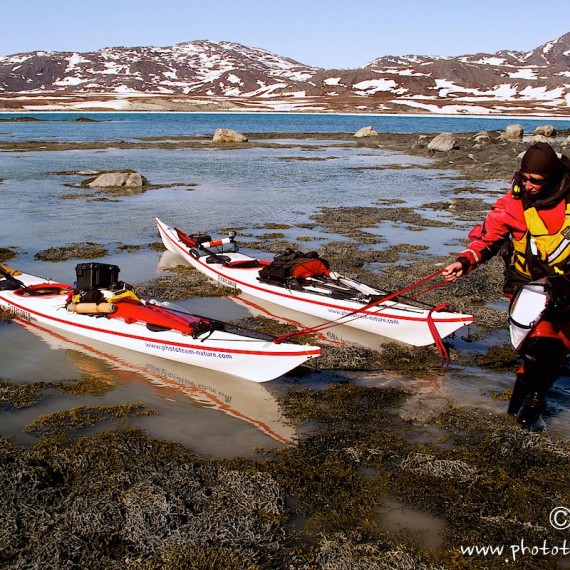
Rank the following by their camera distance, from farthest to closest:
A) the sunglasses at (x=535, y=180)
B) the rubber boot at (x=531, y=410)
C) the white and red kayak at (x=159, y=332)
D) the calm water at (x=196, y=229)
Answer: the white and red kayak at (x=159, y=332) < the calm water at (x=196, y=229) < the rubber boot at (x=531, y=410) < the sunglasses at (x=535, y=180)

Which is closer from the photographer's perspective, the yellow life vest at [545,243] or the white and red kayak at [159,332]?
the yellow life vest at [545,243]

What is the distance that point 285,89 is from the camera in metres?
154

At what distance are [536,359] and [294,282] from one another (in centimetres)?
541

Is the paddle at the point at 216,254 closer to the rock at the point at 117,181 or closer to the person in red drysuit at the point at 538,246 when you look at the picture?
the person in red drysuit at the point at 538,246

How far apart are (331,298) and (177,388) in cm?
340

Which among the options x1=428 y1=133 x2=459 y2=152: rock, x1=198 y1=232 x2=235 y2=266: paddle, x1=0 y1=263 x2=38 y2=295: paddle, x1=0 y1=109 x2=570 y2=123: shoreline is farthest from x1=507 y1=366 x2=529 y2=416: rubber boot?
x1=0 y1=109 x2=570 y2=123: shoreline

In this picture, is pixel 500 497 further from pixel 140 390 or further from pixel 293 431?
pixel 140 390

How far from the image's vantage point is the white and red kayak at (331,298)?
9.04 meters

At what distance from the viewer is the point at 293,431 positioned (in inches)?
265

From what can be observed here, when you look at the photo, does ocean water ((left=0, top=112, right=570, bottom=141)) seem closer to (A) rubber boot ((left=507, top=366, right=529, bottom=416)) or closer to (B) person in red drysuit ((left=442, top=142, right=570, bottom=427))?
(A) rubber boot ((left=507, top=366, right=529, bottom=416))

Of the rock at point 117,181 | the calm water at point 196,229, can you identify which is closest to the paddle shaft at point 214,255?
the calm water at point 196,229

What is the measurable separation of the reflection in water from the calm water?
15mm

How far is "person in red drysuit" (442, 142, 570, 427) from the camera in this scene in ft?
17.9

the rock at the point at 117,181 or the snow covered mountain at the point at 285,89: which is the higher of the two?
the snow covered mountain at the point at 285,89
